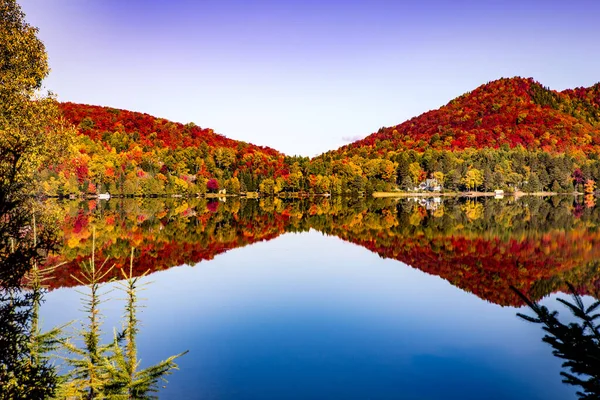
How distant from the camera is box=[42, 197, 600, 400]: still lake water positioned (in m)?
11.2

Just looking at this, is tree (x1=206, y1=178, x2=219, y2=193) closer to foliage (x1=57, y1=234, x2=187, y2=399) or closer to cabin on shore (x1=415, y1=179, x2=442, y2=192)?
cabin on shore (x1=415, y1=179, x2=442, y2=192)

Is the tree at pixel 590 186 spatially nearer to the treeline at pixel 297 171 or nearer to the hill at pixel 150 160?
the treeline at pixel 297 171

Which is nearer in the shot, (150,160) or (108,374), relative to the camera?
(108,374)

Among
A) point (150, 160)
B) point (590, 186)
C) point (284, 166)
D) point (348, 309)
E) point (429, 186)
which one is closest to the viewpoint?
point (348, 309)

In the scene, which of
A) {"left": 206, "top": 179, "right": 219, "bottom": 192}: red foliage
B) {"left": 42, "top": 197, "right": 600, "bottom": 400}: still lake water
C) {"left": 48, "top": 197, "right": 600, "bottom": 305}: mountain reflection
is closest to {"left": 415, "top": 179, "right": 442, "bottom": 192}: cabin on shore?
{"left": 206, "top": 179, "right": 219, "bottom": 192}: red foliage

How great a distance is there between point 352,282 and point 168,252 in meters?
13.5

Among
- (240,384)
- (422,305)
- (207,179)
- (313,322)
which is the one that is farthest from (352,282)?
(207,179)

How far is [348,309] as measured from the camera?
1761 centimetres

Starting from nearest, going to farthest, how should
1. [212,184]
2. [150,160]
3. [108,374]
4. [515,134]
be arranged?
1. [108,374]
2. [150,160]
3. [212,184]
4. [515,134]

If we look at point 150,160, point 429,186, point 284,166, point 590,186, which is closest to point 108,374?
point 150,160

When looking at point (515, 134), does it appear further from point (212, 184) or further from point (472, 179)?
point (212, 184)

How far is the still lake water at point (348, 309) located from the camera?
440 inches

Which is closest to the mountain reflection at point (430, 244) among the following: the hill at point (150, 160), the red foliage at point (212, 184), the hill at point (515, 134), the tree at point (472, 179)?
the hill at point (150, 160)

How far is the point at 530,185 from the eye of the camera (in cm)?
12350
